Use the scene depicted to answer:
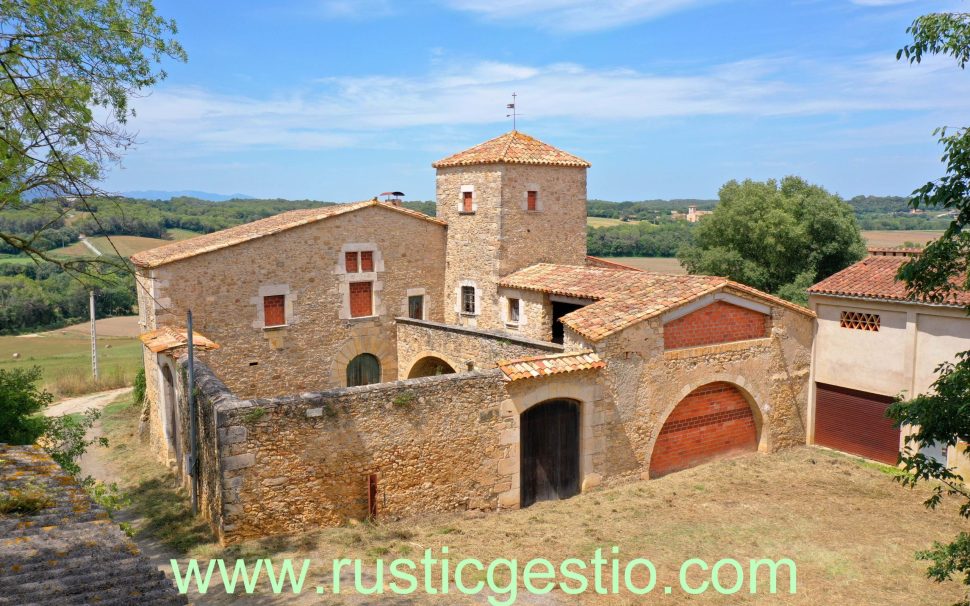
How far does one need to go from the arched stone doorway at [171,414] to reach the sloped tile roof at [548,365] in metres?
7.54

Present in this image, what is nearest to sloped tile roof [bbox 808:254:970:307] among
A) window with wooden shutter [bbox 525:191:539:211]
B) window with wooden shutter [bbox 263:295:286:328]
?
window with wooden shutter [bbox 525:191:539:211]

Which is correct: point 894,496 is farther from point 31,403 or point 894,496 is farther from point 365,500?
point 31,403

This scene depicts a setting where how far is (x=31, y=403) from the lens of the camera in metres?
13.6

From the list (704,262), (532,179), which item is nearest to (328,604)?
(532,179)

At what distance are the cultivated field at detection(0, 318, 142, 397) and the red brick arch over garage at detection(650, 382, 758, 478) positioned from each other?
26514 millimetres

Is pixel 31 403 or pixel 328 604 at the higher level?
pixel 31 403

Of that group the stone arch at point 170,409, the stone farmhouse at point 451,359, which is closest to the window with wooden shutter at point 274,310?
the stone farmhouse at point 451,359

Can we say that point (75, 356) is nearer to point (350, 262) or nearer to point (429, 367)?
point (350, 262)

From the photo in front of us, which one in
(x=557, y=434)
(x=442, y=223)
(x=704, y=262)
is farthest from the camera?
(x=704, y=262)

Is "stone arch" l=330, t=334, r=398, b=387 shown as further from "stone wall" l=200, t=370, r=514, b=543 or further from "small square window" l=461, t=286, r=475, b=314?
"stone wall" l=200, t=370, r=514, b=543

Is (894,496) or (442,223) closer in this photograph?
(894,496)

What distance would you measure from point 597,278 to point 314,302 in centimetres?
801

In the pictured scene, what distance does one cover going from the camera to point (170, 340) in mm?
15008

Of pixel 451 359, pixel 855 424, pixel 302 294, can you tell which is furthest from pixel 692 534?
pixel 302 294
